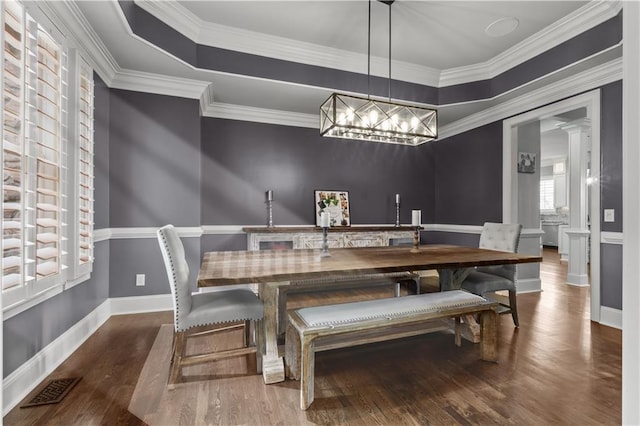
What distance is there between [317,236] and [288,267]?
7.40 feet

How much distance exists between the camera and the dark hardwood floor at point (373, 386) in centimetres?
170

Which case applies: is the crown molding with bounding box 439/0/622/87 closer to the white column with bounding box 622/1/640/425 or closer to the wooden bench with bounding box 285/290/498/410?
the wooden bench with bounding box 285/290/498/410

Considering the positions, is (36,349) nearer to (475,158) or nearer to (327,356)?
(327,356)

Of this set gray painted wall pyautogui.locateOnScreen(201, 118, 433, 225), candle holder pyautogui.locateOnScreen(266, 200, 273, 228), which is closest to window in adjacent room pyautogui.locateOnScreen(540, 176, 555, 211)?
gray painted wall pyautogui.locateOnScreen(201, 118, 433, 225)

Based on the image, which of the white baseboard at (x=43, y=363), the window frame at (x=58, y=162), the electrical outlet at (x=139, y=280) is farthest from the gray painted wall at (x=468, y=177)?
the white baseboard at (x=43, y=363)

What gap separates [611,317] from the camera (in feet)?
9.95

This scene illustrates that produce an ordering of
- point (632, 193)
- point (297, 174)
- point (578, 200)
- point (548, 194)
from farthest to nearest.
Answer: point (548, 194) → point (578, 200) → point (297, 174) → point (632, 193)

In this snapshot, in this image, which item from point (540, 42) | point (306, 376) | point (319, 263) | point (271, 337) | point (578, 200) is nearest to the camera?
point (306, 376)

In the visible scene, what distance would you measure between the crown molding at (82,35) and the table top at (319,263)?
192 centimetres

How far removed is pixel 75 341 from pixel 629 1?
3.38 metres

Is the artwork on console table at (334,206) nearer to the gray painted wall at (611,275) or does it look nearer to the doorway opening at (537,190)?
the doorway opening at (537,190)

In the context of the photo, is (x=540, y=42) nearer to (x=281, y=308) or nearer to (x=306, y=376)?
(x=281, y=308)

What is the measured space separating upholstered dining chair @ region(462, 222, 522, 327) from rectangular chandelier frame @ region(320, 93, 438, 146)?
51.0 inches

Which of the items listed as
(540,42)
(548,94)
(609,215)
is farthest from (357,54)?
(609,215)
